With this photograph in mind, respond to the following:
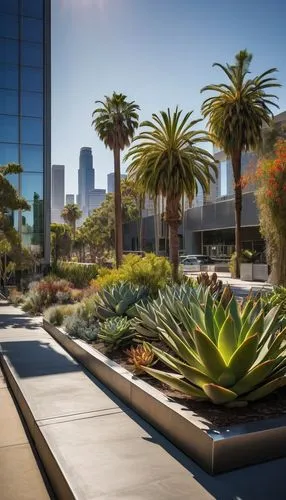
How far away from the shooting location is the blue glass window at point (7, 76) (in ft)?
81.8

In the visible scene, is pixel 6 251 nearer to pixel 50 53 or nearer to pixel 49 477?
pixel 50 53

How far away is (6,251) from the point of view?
792 inches

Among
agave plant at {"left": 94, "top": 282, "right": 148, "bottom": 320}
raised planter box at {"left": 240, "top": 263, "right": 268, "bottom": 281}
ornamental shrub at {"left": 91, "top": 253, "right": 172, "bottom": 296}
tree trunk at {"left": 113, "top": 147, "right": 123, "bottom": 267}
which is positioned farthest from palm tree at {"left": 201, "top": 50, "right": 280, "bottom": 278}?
agave plant at {"left": 94, "top": 282, "right": 148, "bottom": 320}

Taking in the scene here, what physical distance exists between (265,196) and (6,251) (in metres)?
12.1

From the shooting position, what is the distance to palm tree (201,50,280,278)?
31.6 meters

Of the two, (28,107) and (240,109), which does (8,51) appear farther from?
(240,109)

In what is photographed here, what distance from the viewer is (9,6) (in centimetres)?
2502

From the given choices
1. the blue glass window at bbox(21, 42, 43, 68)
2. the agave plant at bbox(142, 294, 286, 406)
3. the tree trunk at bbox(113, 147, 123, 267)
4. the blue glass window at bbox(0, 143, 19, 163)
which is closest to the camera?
the agave plant at bbox(142, 294, 286, 406)

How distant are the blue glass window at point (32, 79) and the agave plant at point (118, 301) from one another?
2026 cm

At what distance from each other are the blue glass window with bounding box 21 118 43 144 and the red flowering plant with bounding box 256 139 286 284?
13.2 m

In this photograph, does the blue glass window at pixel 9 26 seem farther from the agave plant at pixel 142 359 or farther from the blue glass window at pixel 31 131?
the agave plant at pixel 142 359

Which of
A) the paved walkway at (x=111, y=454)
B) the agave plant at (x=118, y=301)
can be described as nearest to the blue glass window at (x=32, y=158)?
the agave plant at (x=118, y=301)

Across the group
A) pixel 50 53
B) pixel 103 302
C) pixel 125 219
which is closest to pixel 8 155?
pixel 50 53

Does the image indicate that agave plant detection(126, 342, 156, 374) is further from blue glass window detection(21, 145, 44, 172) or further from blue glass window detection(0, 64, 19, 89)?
blue glass window detection(0, 64, 19, 89)
